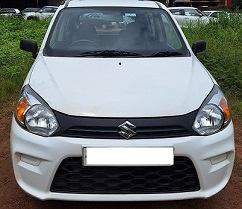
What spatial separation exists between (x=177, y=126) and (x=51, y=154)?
80cm

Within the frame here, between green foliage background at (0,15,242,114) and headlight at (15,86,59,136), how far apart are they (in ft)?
9.41

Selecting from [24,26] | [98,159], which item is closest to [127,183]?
[98,159]

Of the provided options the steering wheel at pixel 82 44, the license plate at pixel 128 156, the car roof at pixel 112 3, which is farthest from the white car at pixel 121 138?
the car roof at pixel 112 3

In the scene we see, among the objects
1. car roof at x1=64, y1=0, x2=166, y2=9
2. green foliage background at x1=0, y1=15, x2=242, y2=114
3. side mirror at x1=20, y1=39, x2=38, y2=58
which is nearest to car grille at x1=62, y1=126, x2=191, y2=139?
side mirror at x1=20, y1=39, x2=38, y2=58

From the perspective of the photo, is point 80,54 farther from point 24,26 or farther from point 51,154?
point 24,26

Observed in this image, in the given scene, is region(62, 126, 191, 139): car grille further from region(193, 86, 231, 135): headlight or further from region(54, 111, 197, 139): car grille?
region(193, 86, 231, 135): headlight

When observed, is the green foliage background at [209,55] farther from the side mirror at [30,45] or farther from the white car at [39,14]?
the white car at [39,14]

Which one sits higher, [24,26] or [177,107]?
[177,107]

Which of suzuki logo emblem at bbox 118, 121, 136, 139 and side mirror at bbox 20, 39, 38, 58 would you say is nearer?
suzuki logo emblem at bbox 118, 121, 136, 139

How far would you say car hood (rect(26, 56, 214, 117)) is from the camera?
2496mm

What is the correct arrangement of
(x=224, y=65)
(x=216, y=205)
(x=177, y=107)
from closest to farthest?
(x=177, y=107), (x=216, y=205), (x=224, y=65)

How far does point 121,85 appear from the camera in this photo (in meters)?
2.77

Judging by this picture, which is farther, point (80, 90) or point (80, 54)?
point (80, 54)

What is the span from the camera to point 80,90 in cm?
269
